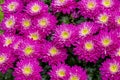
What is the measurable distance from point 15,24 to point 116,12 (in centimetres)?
80

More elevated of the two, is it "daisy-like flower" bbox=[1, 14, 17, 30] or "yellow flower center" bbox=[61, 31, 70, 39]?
"daisy-like flower" bbox=[1, 14, 17, 30]

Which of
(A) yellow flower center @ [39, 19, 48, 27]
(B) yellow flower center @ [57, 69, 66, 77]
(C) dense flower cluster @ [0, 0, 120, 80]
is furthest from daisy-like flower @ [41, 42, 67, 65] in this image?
(A) yellow flower center @ [39, 19, 48, 27]

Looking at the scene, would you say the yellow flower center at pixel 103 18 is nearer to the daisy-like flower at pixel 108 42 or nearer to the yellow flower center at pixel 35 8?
the daisy-like flower at pixel 108 42

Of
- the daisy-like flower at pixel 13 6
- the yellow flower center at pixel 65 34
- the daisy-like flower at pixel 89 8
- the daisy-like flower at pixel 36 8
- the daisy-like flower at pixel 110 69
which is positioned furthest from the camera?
the daisy-like flower at pixel 13 6

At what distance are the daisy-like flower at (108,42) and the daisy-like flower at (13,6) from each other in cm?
79

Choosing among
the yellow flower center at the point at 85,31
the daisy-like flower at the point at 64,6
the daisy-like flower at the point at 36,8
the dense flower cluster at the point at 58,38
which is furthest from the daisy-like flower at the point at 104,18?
the daisy-like flower at the point at 36,8

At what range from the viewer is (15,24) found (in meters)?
2.95

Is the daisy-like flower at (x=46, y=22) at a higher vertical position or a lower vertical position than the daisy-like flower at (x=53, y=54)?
higher

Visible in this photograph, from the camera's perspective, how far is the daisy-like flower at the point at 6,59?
8.75 ft

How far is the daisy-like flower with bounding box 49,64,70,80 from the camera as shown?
2527 mm

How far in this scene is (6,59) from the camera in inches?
106

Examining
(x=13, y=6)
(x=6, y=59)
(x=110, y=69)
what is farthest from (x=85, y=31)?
(x=13, y=6)

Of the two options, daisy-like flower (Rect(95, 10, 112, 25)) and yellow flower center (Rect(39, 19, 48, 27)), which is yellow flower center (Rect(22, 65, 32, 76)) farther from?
daisy-like flower (Rect(95, 10, 112, 25))

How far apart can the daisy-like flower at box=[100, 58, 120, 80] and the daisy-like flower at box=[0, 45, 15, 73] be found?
656mm
